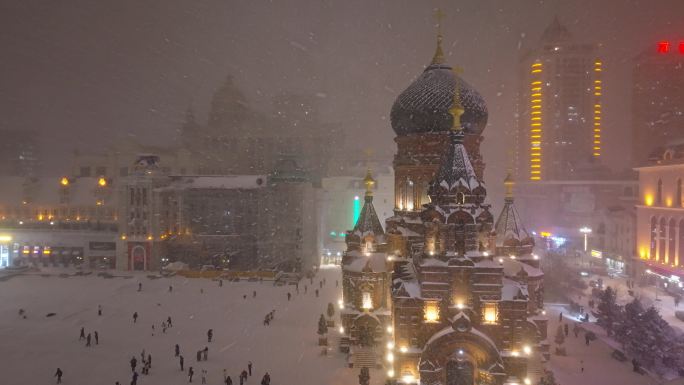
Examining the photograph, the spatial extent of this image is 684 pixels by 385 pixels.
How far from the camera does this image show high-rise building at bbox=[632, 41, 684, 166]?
87.6 metres

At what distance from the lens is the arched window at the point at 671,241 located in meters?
41.1

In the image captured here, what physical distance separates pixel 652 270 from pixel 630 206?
62.1ft

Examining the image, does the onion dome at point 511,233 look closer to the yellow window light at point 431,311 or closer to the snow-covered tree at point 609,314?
the snow-covered tree at point 609,314

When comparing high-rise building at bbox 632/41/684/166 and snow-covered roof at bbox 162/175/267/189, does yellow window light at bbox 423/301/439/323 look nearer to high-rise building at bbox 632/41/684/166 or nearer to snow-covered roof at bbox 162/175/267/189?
snow-covered roof at bbox 162/175/267/189

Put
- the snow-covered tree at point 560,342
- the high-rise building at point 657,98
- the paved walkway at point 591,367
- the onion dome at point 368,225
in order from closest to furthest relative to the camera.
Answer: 1. the paved walkway at point 591,367
2. the snow-covered tree at point 560,342
3. the onion dome at point 368,225
4. the high-rise building at point 657,98

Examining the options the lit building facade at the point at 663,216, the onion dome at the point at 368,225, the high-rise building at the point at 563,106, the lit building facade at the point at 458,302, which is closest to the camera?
the lit building facade at the point at 458,302

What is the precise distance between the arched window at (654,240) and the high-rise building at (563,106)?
2227 inches

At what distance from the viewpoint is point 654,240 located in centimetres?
4425

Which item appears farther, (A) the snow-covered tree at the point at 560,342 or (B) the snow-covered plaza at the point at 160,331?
(A) the snow-covered tree at the point at 560,342

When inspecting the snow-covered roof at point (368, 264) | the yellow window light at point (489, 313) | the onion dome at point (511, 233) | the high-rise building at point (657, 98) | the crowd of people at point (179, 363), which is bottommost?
the crowd of people at point (179, 363)

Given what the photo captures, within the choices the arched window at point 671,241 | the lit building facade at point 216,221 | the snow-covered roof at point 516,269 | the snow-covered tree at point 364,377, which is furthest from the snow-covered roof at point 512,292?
the lit building facade at point 216,221

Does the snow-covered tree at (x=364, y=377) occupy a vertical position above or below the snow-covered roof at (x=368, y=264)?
below

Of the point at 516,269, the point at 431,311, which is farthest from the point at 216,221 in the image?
the point at 431,311

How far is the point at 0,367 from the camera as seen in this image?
985 inches
